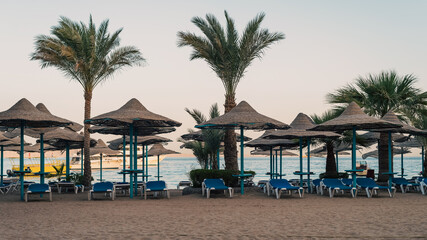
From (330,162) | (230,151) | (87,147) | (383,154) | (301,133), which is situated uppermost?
(301,133)

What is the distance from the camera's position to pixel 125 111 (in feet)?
47.6

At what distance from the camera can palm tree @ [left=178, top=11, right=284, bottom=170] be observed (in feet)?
62.2

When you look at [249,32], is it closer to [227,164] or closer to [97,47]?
[227,164]

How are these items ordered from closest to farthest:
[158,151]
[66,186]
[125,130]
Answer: [125,130]
[66,186]
[158,151]

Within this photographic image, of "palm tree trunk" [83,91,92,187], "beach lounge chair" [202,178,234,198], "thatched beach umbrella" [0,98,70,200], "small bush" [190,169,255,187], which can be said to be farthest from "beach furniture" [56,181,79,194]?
"beach lounge chair" [202,178,234,198]

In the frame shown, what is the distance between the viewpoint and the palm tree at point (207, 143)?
20.8 metres

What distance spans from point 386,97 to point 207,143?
8.06 metres

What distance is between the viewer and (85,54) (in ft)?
68.3

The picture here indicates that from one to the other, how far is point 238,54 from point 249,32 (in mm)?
990

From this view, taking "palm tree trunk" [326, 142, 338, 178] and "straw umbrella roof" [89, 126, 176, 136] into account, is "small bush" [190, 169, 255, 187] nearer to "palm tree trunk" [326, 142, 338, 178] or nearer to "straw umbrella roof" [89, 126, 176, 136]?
"straw umbrella roof" [89, 126, 176, 136]

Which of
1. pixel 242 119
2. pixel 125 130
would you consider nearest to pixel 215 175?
pixel 242 119

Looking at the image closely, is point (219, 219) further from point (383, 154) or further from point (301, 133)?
point (383, 154)

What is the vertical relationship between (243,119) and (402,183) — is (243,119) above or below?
above

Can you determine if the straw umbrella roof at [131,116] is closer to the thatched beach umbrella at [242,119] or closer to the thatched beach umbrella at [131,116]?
the thatched beach umbrella at [131,116]
